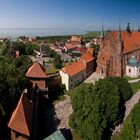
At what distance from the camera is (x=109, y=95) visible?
51406mm

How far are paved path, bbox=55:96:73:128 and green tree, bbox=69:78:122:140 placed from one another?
3.47 m

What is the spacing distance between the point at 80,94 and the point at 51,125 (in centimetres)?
751

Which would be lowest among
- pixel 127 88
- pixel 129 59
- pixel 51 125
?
pixel 51 125

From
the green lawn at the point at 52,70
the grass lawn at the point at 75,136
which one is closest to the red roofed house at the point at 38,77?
the grass lawn at the point at 75,136

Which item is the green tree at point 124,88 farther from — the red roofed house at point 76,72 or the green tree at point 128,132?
the green tree at point 128,132

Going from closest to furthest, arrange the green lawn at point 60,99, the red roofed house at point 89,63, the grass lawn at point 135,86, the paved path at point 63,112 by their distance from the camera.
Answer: the paved path at point 63,112 → the green lawn at point 60,99 → the grass lawn at point 135,86 → the red roofed house at point 89,63

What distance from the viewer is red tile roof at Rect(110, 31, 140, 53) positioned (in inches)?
2677

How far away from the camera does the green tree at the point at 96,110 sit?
46438 mm

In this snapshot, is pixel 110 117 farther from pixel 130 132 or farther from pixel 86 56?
pixel 86 56

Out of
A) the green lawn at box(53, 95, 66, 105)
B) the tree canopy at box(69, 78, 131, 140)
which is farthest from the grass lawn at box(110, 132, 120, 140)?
the green lawn at box(53, 95, 66, 105)

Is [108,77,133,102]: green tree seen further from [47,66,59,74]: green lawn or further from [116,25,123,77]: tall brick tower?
[47,66,59,74]: green lawn

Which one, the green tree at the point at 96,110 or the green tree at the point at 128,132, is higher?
the green tree at the point at 96,110

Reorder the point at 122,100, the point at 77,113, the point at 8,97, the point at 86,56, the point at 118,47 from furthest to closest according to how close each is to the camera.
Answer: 1. the point at 86,56
2. the point at 118,47
3. the point at 122,100
4. the point at 77,113
5. the point at 8,97

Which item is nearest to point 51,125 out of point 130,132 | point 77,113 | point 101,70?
point 77,113
